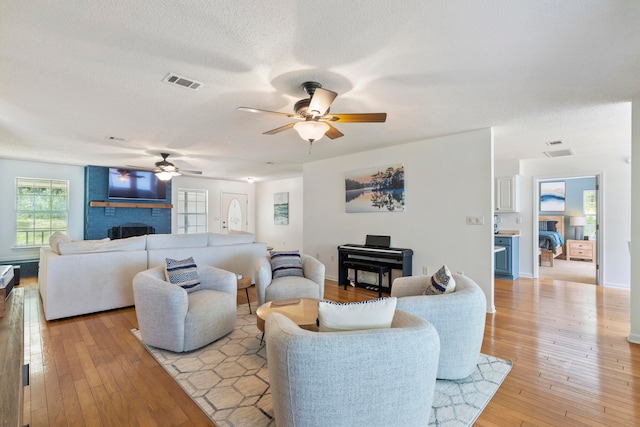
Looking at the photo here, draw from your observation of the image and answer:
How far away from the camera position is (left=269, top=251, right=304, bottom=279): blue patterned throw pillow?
394 centimetres

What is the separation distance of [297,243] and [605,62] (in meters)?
7.50

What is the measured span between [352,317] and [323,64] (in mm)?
1811

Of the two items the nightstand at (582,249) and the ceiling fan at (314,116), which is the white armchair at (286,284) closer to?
the ceiling fan at (314,116)

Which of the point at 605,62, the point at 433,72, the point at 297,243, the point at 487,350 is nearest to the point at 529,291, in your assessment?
the point at 487,350

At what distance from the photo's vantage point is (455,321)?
7.13 feet

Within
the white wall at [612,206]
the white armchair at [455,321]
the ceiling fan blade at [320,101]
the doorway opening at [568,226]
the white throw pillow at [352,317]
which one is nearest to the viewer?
the white throw pillow at [352,317]

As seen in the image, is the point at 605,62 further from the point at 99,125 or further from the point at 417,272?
the point at 99,125

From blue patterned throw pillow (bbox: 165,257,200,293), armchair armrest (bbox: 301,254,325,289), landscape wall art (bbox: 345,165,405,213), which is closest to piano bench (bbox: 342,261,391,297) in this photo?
landscape wall art (bbox: 345,165,405,213)

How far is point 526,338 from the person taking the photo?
10.2 ft

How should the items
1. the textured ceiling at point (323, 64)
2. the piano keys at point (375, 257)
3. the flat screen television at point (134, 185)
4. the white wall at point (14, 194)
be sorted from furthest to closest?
the flat screen television at point (134, 185) → the white wall at point (14, 194) → the piano keys at point (375, 257) → the textured ceiling at point (323, 64)

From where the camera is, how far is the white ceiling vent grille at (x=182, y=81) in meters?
2.52

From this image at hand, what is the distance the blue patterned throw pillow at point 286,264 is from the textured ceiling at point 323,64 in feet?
5.65

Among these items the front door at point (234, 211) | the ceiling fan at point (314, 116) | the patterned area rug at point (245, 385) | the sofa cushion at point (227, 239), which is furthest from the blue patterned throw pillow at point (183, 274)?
the front door at point (234, 211)

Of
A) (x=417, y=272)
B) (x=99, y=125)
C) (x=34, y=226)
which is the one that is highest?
(x=99, y=125)
